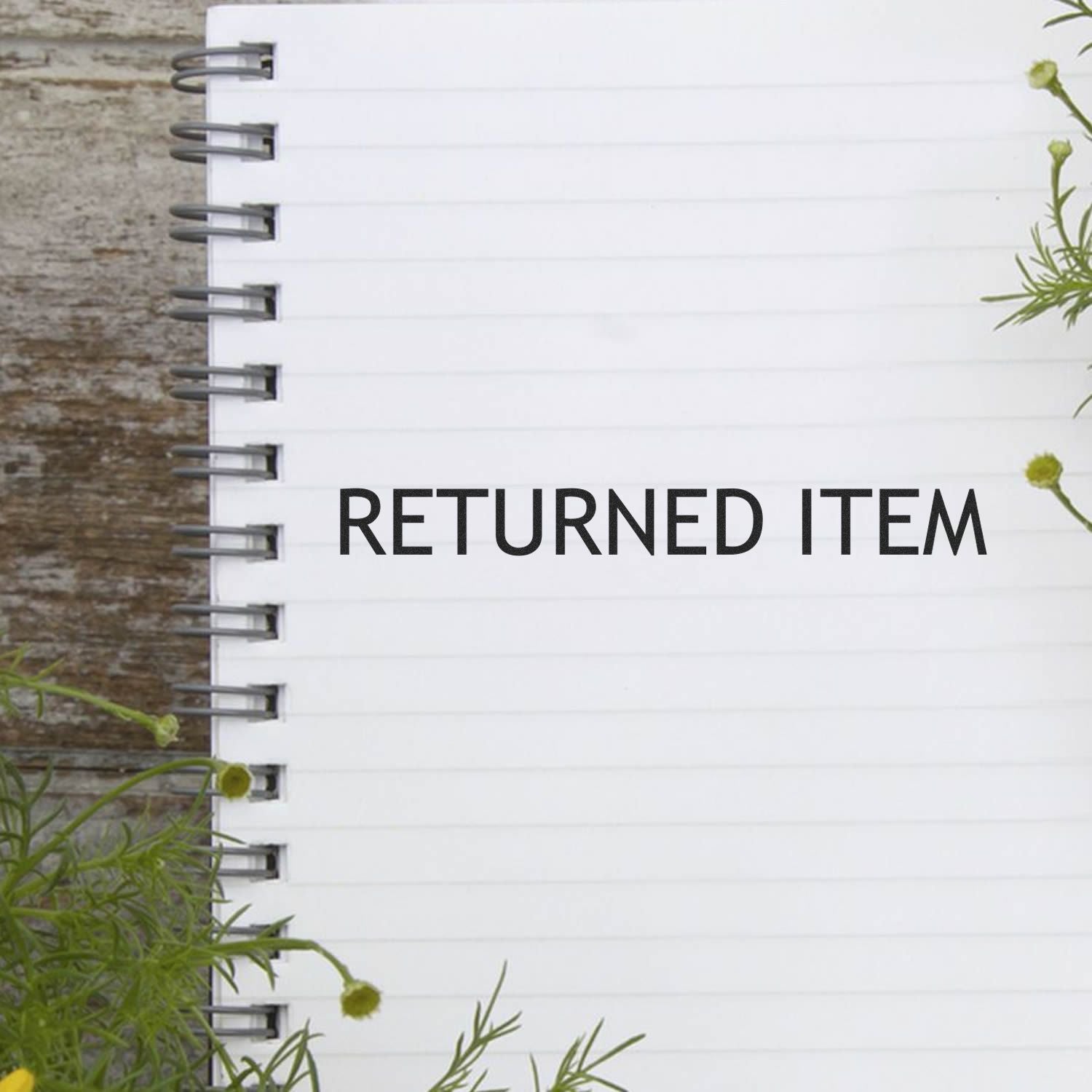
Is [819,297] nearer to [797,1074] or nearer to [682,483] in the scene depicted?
[682,483]

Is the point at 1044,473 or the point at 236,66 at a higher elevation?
the point at 236,66

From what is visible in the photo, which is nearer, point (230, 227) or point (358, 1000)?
point (358, 1000)

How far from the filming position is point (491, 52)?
14.1 inches

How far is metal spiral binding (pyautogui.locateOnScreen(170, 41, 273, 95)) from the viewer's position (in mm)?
356

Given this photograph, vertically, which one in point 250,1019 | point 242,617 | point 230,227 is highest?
point 230,227

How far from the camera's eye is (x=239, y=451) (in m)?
0.35

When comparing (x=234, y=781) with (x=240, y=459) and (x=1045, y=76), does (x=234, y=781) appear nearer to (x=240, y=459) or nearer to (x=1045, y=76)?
(x=240, y=459)

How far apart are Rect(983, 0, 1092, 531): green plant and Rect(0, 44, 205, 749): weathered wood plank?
26 centimetres

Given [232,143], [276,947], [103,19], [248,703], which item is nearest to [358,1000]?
[276,947]

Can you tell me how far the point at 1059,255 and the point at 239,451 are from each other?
228 millimetres

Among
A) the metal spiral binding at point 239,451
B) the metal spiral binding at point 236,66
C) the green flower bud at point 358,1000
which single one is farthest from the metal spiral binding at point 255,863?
the metal spiral binding at point 236,66

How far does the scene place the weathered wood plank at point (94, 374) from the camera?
0.43m

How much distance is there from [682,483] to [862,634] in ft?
0.21

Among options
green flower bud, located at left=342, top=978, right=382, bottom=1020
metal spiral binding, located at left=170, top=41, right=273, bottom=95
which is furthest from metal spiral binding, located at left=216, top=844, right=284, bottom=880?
metal spiral binding, located at left=170, top=41, right=273, bottom=95
